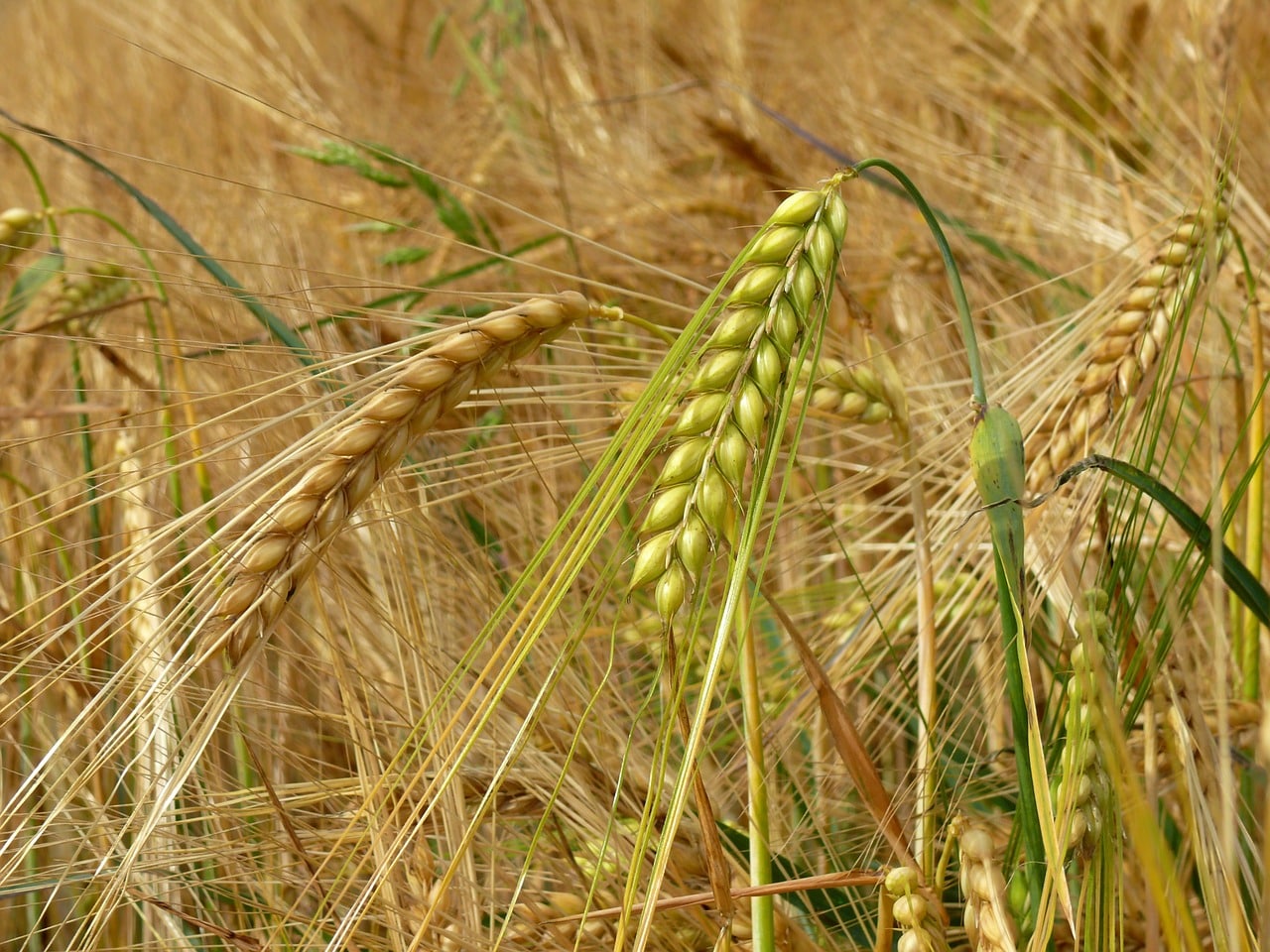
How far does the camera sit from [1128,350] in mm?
640

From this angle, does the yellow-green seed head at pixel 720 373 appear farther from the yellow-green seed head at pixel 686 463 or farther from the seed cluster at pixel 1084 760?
the seed cluster at pixel 1084 760

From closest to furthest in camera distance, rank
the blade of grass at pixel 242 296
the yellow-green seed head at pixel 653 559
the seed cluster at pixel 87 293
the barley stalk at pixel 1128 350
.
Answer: the yellow-green seed head at pixel 653 559 → the blade of grass at pixel 242 296 → the barley stalk at pixel 1128 350 → the seed cluster at pixel 87 293

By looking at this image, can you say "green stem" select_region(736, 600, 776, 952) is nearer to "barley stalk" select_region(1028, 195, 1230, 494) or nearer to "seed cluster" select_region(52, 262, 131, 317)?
"barley stalk" select_region(1028, 195, 1230, 494)

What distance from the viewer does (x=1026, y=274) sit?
125cm

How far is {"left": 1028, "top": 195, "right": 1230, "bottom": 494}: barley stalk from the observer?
0.63 m

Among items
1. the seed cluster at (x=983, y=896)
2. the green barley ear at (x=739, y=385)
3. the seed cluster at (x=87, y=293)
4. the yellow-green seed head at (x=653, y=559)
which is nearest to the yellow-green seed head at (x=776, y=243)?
the green barley ear at (x=739, y=385)

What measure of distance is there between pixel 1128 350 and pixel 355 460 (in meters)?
0.47

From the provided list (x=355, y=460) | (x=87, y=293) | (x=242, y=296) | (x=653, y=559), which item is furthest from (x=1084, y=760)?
(x=87, y=293)

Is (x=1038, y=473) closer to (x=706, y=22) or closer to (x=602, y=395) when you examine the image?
(x=602, y=395)

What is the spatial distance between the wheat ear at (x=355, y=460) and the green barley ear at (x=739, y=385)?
0.29 ft

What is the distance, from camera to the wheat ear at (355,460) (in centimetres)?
41

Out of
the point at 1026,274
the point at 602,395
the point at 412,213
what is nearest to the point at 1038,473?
the point at 602,395

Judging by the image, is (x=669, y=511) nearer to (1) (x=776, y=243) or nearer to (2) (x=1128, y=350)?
(1) (x=776, y=243)

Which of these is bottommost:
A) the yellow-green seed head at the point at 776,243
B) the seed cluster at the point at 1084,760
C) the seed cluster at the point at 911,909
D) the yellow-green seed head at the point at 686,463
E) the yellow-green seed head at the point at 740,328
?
the seed cluster at the point at 911,909
